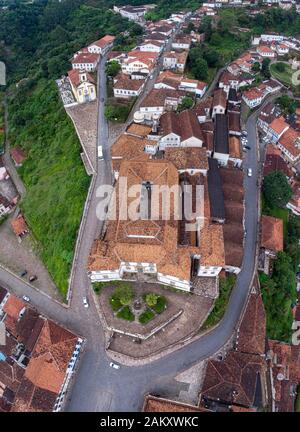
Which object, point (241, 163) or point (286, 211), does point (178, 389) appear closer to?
point (286, 211)

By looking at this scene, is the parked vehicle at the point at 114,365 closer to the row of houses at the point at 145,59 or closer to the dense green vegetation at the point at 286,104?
the row of houses at the point at 145,59

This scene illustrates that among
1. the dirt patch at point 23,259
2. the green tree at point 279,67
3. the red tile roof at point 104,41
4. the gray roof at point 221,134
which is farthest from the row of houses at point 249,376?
the red tile roof at point 104,41

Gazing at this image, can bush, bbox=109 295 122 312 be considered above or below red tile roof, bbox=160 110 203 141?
below

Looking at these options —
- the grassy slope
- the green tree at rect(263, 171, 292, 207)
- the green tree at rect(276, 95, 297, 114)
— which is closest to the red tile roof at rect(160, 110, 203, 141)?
the green tree at rect(263, 171, 292, 207)

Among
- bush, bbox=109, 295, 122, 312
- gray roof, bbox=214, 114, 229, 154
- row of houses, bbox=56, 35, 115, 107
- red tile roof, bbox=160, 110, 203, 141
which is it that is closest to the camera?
bush, bbox=109, 295, 122, 312

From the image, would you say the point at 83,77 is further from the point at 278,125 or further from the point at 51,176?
the point at 278,125

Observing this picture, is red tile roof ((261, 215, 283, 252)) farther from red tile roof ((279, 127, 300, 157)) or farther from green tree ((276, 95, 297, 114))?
green tree ((276, 95, 297, 114))
